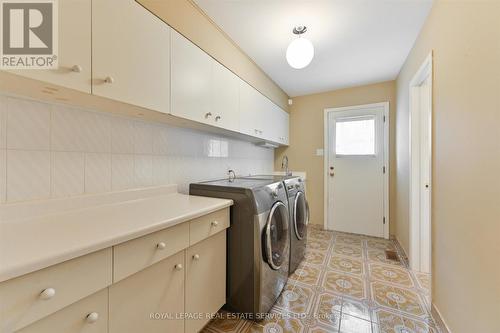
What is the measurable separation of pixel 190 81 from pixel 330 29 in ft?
4.34

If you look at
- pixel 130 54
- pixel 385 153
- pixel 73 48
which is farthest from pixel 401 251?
pixel 73 48

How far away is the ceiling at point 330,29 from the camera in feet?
5.08

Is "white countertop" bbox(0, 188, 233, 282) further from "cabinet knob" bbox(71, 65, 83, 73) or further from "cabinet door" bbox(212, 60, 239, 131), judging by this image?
"cabinet door" bbox(212, 60, 239, 131)

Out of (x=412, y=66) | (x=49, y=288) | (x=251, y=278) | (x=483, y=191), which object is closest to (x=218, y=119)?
(x=251, y=278)

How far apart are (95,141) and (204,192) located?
2.53 feet

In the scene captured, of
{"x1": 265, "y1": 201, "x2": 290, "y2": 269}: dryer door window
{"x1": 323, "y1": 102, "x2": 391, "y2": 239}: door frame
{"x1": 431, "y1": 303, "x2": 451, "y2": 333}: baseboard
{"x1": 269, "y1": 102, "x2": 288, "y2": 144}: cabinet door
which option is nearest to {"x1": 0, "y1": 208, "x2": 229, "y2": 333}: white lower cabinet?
{"x1": 265, "y1": 201, "x2": 290, "y2": 269}: dryer door window

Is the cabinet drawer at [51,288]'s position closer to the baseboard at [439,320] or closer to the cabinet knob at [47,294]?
the cabinet knob at [47,294]

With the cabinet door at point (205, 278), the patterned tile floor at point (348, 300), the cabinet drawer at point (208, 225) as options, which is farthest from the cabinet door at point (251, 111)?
the patterned tile floor at point (348, 300)

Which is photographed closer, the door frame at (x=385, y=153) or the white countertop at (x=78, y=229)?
the white countertop at (x=78, y=229)

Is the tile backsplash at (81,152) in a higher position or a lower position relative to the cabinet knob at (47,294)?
higher

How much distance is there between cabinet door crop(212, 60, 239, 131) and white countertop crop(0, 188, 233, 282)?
0.80 meters

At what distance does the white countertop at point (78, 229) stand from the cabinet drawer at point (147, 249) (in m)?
0.05

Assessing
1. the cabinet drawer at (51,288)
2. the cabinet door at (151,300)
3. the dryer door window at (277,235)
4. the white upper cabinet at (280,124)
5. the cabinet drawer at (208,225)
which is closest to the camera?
the cabinet drawer at (51,288)

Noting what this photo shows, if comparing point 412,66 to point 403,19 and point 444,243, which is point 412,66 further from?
point 444,243
